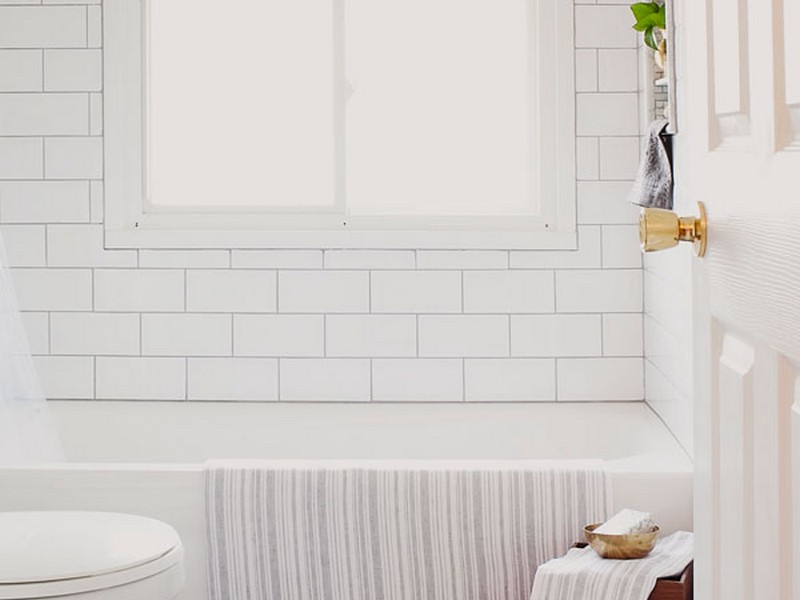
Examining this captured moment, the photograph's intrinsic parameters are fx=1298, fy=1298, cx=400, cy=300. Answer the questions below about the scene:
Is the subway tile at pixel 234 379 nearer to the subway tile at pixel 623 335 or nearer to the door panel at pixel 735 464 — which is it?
the subway tile at pixel 623 335

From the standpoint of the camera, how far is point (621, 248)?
12.1ft

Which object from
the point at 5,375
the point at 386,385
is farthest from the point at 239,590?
the point at 386,385

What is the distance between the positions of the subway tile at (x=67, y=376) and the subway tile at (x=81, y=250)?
284 millimetres

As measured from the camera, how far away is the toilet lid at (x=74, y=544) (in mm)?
2242

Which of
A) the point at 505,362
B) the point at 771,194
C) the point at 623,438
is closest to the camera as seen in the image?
the point at 771,194

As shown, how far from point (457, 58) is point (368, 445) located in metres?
1.15

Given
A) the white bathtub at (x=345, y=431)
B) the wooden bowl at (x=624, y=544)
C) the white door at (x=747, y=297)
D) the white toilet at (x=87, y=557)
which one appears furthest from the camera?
the white bathtub at (x=345, y=431)

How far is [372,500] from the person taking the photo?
2750mm

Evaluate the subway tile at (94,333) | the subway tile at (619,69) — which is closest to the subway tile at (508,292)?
the subway tile at (619,69)

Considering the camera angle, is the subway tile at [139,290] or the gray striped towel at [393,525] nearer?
the gray striped towel at [393,525]

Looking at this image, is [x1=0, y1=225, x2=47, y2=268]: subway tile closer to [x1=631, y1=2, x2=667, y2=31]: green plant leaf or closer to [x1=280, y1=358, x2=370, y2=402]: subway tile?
[x1=280, y1=358, x2=370, y2=402]: subway tile

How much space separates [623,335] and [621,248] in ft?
0.82

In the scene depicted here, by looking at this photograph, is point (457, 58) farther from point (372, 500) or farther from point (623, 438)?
point (372, 500)

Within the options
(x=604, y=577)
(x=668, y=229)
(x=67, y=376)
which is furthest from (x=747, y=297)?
(x=67, y=376)
